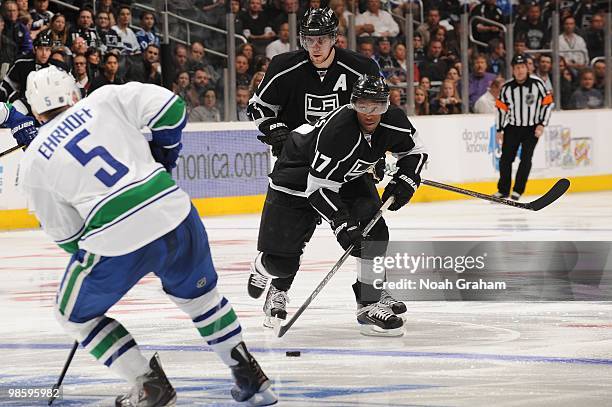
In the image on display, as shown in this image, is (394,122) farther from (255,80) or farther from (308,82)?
(255,80)

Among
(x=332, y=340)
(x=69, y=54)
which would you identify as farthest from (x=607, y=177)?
(x=332, y=340)

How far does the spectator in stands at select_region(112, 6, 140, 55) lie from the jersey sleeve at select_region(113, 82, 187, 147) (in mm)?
7716

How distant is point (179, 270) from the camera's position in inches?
150

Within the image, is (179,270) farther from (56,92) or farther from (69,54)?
(69,54)

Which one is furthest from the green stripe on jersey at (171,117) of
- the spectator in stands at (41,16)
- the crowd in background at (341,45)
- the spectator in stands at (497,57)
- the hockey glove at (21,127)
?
the spectator in stands at (497,57)

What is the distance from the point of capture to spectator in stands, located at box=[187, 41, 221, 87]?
38.7 ft

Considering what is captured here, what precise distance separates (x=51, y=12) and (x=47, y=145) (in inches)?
303

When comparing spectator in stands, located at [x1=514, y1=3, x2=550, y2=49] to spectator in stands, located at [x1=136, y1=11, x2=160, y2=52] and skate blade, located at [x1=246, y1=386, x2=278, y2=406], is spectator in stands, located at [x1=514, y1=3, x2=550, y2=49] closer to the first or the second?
spectator in stands, located at [x1=136, y1=11, x2=160, y2=52]

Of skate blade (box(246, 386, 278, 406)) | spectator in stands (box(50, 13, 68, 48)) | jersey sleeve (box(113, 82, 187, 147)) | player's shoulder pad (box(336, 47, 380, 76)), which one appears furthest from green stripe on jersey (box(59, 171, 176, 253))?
spectator in stands (box(50, 13, 68, 48))

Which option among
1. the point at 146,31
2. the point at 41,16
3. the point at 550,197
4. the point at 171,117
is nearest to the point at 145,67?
the point at 146,31

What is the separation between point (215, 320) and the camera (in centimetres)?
390

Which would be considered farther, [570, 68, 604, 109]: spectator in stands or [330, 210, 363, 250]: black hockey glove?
[570, 68, 604, 109]: spectator in stands

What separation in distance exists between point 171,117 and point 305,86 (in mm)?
2120

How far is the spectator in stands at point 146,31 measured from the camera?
11555 millimetres
